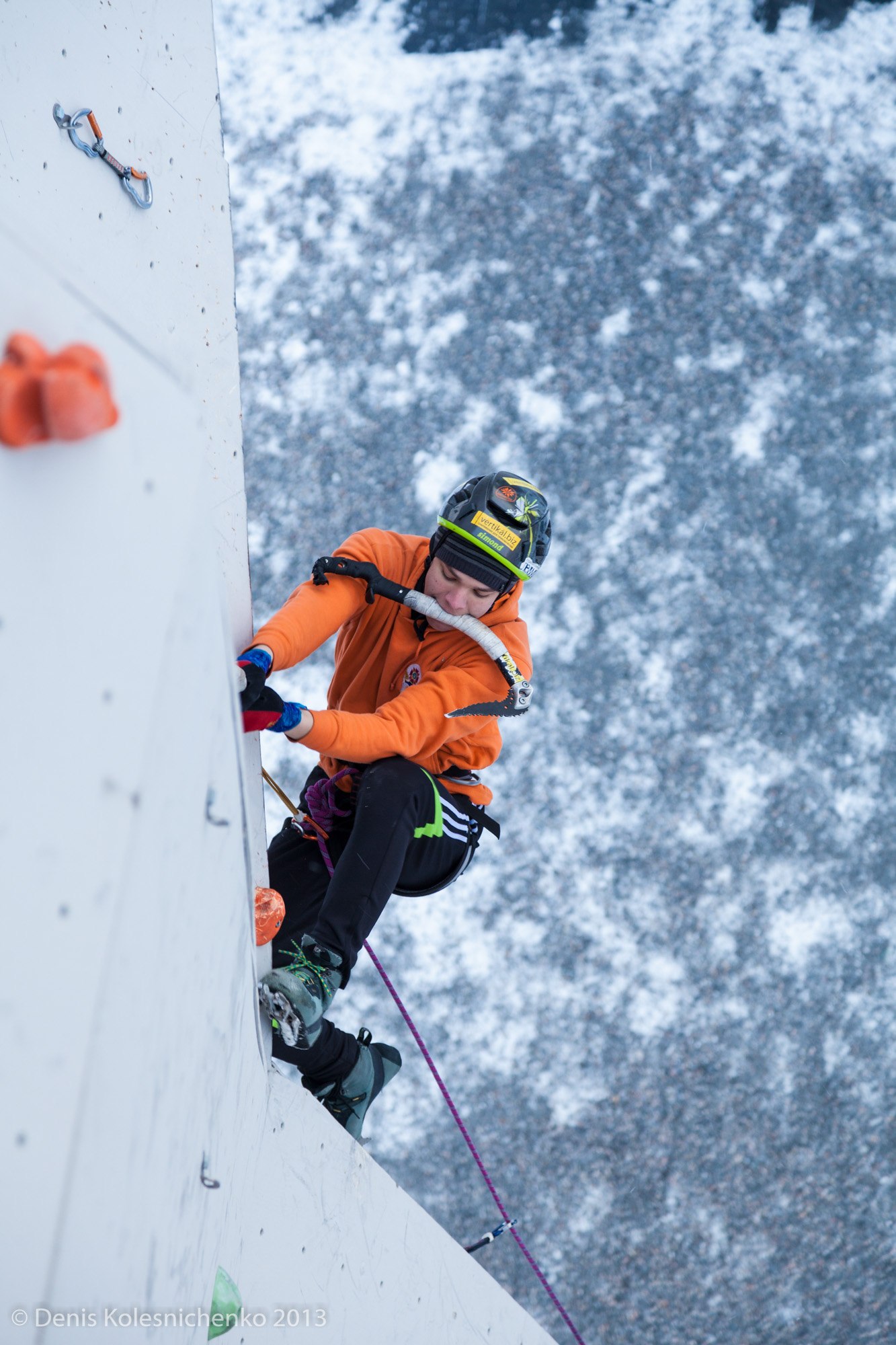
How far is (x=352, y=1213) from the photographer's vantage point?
1.23m

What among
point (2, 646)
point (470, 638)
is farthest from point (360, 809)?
point (2, 646)

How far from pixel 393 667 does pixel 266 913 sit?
1.73ft

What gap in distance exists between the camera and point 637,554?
290 centimetres

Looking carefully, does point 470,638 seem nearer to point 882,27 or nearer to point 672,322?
point 672,322

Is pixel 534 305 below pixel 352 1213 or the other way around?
the other way around

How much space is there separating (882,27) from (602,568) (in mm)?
1818

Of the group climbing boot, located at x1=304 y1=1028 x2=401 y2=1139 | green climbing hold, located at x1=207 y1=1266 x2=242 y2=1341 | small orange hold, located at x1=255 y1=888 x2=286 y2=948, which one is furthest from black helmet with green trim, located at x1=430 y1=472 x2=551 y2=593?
green climbing hold, located at x1=207 y1=1266 x2=242 y2=1341

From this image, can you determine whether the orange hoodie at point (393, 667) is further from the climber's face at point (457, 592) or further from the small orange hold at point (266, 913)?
the small orange hold at point (266, 913)

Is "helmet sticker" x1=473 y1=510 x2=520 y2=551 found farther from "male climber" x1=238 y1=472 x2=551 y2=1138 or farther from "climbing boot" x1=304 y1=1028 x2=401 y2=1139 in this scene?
"climbing boot" x1=304 y1=1028 x2=401 y2=1139

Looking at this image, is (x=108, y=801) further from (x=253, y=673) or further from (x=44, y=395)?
(x=253, y=673)

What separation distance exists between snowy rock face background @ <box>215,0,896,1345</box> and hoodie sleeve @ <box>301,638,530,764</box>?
4.63 feet

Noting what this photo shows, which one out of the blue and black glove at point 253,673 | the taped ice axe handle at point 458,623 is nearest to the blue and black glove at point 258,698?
the blue and black glove at point 253,673

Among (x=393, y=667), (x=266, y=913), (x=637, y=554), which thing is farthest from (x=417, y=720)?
(x=637, y=554)

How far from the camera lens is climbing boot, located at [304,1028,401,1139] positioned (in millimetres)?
1531
